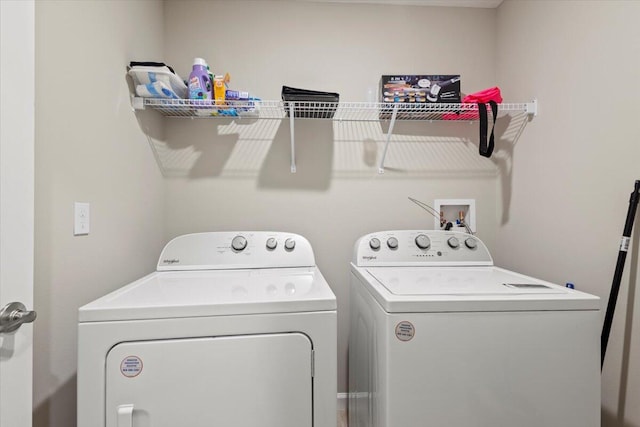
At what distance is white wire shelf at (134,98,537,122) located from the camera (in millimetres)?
1570

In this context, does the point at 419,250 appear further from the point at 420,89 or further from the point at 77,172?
the point at 77,172

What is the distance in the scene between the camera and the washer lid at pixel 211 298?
896 millimetres

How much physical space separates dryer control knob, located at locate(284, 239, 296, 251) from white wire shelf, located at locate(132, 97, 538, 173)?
45 centimetres

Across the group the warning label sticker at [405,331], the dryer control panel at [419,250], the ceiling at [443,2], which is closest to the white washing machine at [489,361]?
the warning label sticker at [405,331]

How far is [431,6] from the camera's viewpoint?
1924 mm

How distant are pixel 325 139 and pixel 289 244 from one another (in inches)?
27.1

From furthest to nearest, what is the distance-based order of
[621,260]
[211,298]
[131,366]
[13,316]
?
[621,260]
[211,298]
[131,366]
[13,316]

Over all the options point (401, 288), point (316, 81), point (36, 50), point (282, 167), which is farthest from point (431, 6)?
point (36, 50)

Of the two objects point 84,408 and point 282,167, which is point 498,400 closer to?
point 84,408

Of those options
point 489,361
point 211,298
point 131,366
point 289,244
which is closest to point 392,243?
point 289,244

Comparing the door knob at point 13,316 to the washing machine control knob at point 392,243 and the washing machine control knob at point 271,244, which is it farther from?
the washing machine control knob at point 392,243

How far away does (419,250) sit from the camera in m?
1.66

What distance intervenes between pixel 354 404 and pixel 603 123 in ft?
5.34

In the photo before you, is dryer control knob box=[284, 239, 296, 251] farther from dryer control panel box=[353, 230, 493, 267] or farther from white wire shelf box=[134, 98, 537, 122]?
white wire shelf box=[134, 98, 537, 122]
